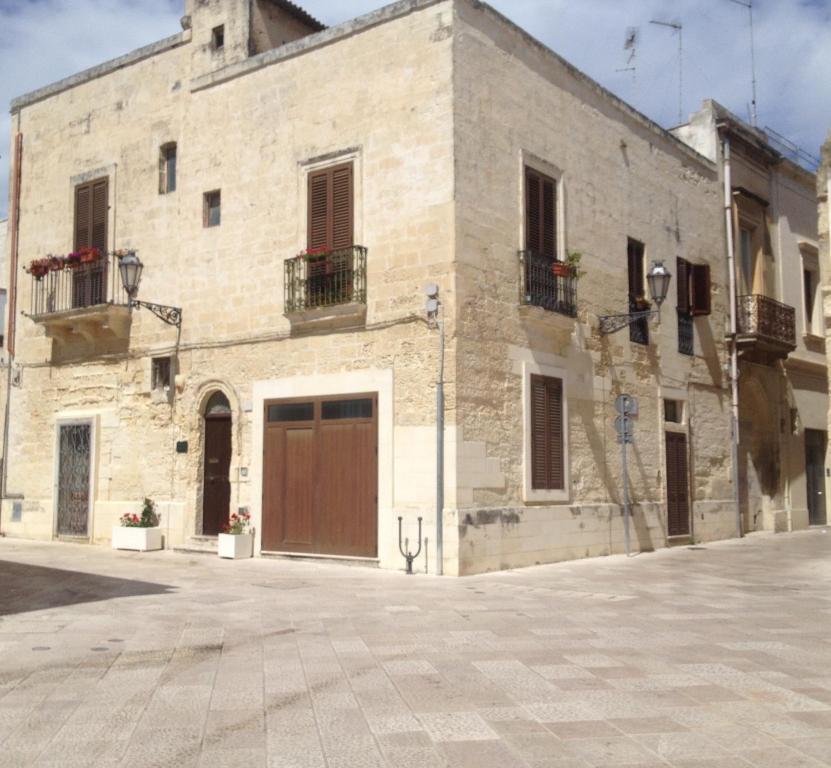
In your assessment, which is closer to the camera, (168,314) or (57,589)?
(57,589)

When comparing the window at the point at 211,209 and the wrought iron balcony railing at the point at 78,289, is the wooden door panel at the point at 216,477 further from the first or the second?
the window at the point at 211,209

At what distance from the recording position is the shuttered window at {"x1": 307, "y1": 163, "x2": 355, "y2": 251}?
13750 millimetres

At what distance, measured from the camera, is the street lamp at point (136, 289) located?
1520cm

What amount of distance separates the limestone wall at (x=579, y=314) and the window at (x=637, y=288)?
0.21 metres

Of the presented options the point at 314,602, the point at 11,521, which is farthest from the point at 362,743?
the point at 11,521

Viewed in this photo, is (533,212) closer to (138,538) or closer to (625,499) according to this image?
(625,499)

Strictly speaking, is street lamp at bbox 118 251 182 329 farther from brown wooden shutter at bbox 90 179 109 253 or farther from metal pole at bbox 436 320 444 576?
metal pole at bbox 436 320 444 576

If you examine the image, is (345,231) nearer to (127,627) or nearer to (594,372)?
(594,372)

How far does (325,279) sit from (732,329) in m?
9.89

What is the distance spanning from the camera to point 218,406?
15.4m

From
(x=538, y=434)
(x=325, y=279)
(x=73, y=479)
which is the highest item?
(x=325, y=279)

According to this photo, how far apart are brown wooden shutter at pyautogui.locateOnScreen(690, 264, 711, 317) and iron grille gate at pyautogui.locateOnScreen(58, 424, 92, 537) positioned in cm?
1191

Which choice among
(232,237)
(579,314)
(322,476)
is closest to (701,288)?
(579,314)

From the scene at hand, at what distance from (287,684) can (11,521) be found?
14.0 meters
